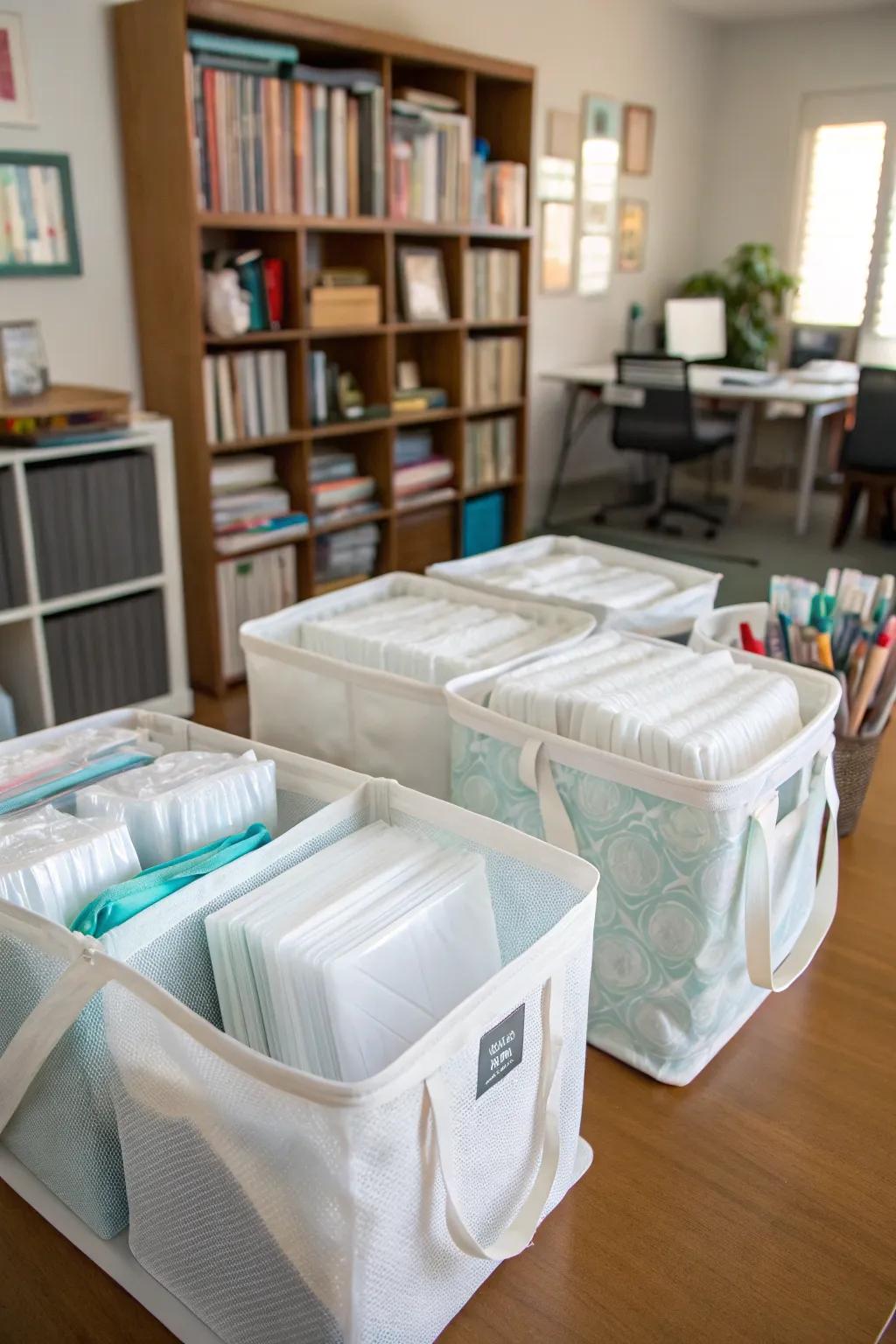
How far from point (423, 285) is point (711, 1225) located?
3.25m

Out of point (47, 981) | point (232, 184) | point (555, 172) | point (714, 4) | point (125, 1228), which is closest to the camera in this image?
point (47, 981)

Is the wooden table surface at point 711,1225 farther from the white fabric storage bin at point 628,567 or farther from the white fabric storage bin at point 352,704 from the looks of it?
the white fabric storage bin at point 628,567

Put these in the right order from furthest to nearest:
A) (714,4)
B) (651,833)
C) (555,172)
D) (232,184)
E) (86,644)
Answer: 1. (714,4)
2. (555,172)
3. (232,184)
4. (86,644)
5. (651,833)

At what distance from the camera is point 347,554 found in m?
3.72

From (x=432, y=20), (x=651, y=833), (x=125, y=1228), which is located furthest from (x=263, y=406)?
(x=125, y=1228)

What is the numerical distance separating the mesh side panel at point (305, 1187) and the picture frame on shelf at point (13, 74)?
257 cm

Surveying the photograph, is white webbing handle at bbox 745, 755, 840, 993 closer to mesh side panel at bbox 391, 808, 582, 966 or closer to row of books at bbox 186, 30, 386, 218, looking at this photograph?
mesh side panel at bbox 391, 808, 582, 966

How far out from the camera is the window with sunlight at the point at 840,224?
5594 millimetres

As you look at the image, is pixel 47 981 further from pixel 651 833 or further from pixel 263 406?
pixel 263 406

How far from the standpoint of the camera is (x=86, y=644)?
2.74 meters

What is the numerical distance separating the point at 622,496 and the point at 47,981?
498cm

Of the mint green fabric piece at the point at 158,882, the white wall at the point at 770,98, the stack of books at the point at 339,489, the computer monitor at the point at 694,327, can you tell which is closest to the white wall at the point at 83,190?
the stack of books at the point at 339,489

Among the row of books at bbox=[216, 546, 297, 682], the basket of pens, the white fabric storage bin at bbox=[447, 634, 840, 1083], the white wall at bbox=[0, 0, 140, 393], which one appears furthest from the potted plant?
the white fabric storage bin at bbox=[447, 634, 840, 1083]

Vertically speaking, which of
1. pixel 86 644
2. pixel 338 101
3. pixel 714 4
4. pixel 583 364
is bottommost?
pixel 86 644
